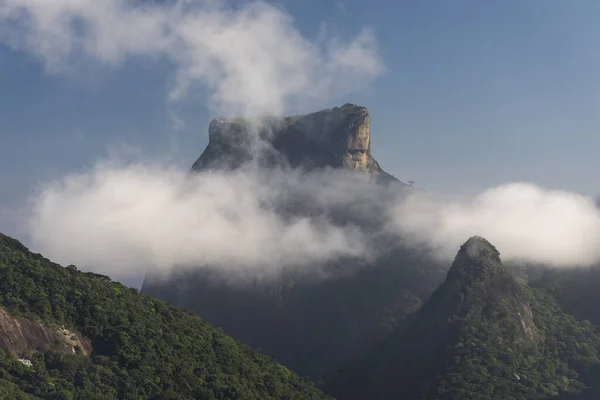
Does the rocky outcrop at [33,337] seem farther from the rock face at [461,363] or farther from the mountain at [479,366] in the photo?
the mountain at [479,366]

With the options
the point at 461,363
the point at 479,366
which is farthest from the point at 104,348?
the point at 479,366

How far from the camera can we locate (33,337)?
111312mm

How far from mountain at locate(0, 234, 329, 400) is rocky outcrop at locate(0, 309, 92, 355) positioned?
17 centimetres

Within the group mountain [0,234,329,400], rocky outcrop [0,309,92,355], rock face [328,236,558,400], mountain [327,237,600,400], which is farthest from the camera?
rock face [328,236,558,400]

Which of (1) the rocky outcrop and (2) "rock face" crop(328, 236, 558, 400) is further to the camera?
(2) "rock face" crop(328, 236, 558, 400)

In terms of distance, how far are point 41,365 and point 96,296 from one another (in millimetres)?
28354

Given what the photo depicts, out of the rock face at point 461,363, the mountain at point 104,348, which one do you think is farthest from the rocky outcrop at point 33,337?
the rock face at point 461,363

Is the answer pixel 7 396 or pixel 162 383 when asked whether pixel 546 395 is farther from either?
pixel 7 396

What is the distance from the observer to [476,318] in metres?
197

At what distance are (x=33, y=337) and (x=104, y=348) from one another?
13.7m

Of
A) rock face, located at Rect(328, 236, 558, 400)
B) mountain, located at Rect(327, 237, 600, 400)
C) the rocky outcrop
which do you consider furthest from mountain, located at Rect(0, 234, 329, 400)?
mountain, located at Rect(327, 237, 600, 400)

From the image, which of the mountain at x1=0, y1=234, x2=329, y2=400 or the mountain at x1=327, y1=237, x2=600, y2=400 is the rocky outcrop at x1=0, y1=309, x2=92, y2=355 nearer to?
the mountain at x1=0, y1=234, x2=329, y2=400

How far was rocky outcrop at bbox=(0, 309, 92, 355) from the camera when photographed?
107438 mm

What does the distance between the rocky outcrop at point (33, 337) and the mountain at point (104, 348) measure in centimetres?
17
